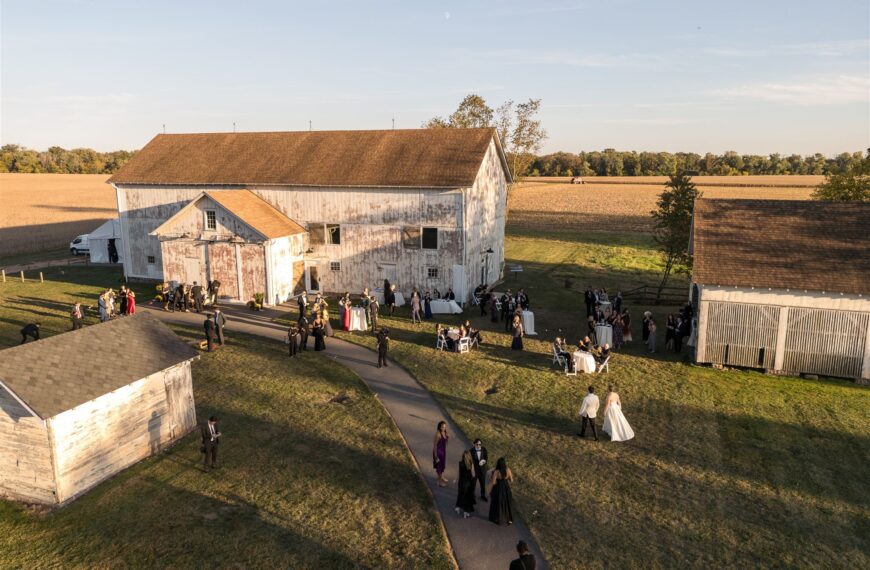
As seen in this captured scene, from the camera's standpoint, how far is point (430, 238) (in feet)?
103

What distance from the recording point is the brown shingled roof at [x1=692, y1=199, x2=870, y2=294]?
20.6m

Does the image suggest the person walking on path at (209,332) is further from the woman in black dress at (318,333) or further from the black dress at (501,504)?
the black dress at (501,504)

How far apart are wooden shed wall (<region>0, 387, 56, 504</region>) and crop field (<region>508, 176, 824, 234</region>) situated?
54053 mm

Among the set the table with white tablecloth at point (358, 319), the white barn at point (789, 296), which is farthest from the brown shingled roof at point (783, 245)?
the table with white tablecloth at point (358, 319)

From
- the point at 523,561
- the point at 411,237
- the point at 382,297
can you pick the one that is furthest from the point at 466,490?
the point at 411,237

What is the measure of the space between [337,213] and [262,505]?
21.9 m

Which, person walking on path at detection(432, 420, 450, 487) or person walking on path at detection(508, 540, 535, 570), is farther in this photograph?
person walking on path at detection(432, 420, 450, 487)

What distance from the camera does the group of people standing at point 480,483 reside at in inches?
465

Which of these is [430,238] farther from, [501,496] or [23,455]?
[23,455]

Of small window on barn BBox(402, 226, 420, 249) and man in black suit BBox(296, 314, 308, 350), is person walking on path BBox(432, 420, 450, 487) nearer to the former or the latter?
man in black suit BBox(296, 314, 308, 350)

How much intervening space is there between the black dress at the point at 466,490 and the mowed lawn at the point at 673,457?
122 cm

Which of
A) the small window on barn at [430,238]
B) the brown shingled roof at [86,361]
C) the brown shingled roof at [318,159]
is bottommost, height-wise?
the brown shingled roof at [86,361]

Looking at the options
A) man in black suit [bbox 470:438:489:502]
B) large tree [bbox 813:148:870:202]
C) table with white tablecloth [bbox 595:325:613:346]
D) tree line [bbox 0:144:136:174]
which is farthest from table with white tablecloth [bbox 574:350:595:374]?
tree line [bbox 0:144:136:174]

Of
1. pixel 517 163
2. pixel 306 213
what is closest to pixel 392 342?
pixel 306 213
